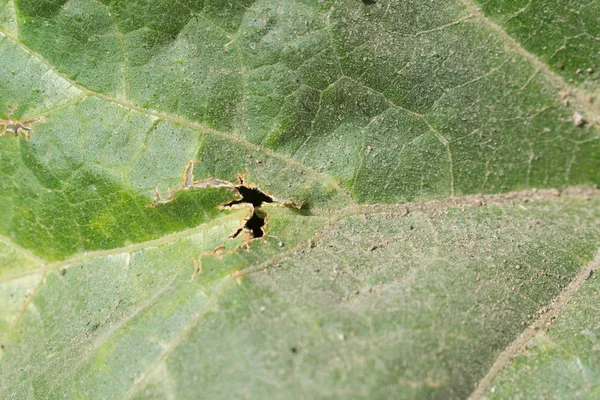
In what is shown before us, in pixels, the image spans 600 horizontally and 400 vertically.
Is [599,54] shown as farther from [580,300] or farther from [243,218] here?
[243,218]

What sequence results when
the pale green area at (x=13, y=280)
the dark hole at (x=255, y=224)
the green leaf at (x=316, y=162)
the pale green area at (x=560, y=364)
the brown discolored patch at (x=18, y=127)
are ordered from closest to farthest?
the pale green area at (x=560, y=364), the green leaf at (x=316, y=162), the dark hole at (x=255, y=224), the brown discolored patch at (x=18, y=127), the pale green area at (x=13, y=280)

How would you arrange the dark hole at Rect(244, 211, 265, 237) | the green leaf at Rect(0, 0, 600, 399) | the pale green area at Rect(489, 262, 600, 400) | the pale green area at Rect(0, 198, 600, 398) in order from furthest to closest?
the dark hole at Rect(244, 211, 265, 237) → the green leaf at Rect(0, 0, 600, 399) → the pale green area at Rect(489, 262, 600, 400) → the pale green area at Rect(0, 198, 600, 398)

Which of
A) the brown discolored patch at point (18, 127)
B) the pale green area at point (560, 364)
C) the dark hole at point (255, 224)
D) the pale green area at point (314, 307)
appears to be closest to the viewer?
the pale green area at point (314, 307)

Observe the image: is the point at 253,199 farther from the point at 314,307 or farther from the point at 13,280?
the point at 13,280

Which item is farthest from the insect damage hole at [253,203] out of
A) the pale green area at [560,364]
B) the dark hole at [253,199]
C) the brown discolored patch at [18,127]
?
the pale green area at [560,364]

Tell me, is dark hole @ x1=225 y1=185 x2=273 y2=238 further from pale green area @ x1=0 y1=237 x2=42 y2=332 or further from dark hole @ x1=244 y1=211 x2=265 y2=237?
pale green area @ x1=0 y1=237 x2=42 y2=332

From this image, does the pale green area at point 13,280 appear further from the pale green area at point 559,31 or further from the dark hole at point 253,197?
the pale green area at point 559,31

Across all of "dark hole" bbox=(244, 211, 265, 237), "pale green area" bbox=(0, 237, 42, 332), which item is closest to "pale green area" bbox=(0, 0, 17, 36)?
"pale green area" bbox=(0, 237, 42, 332)

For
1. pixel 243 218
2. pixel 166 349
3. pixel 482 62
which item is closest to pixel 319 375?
pixel 166 349
